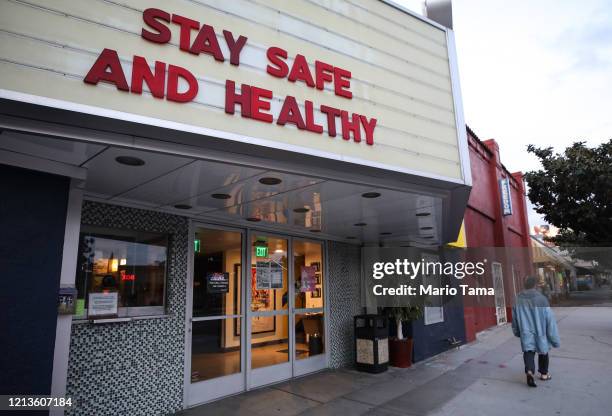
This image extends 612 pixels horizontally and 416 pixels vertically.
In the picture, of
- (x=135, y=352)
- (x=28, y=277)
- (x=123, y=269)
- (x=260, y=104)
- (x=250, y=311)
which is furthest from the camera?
(x=250, y=311)

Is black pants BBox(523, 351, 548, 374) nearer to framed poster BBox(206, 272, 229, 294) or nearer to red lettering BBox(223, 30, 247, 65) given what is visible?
framed poster BBox(206, 272, 229, 294)

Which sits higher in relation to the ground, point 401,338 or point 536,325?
→ point 536,325

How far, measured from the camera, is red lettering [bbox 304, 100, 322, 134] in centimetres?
370

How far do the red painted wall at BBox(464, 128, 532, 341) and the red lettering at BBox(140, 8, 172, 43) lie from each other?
422 inches

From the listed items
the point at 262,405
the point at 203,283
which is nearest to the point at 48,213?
the point at 203,283

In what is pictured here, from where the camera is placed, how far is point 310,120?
3.72m

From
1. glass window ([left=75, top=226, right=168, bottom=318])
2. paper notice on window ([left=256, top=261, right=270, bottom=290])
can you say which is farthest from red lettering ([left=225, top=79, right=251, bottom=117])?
paper notice on window ([left=256, top=261, right=270, bottom=290])

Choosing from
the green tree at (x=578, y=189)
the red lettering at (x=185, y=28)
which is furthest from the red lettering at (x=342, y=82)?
the green tree at (x=578, y=189)

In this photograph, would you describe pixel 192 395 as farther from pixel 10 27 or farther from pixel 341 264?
pixel 10 27

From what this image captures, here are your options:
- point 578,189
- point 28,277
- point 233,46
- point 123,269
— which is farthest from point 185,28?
point 578,189

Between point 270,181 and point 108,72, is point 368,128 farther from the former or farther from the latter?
point 108,72

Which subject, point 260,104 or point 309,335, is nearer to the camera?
point 260,104

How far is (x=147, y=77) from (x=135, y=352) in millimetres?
3446

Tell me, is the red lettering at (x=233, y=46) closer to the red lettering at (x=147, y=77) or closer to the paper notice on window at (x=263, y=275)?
the red lettering at (x=147, y=77)
